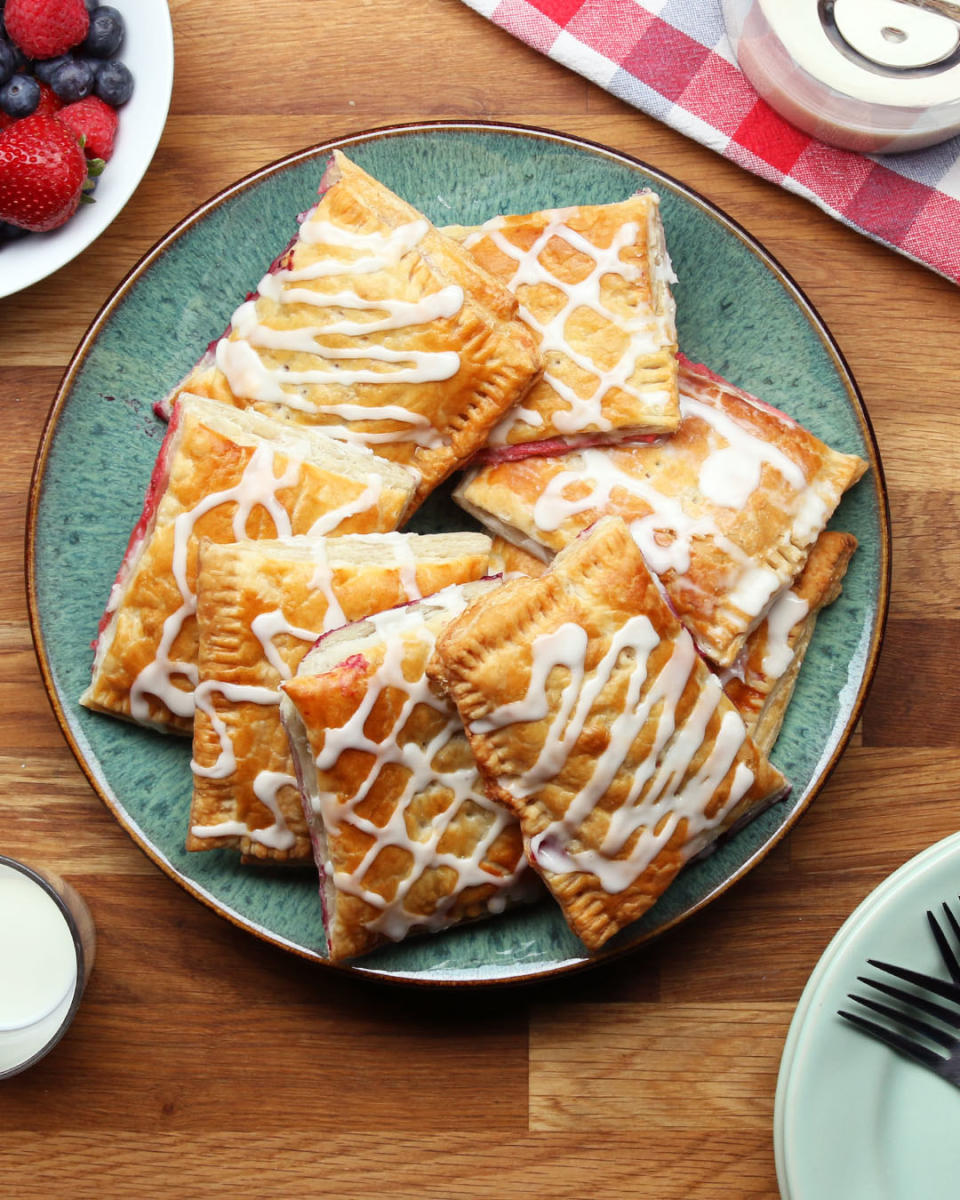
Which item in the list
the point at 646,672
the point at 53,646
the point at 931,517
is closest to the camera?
the point at 646,672

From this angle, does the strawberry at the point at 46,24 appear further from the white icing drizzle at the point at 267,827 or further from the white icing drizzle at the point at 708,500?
the white icing drizzle at the point at 267,827

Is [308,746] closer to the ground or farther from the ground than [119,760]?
farther from the ground

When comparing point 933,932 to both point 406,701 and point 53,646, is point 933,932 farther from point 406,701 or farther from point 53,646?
point 53,646

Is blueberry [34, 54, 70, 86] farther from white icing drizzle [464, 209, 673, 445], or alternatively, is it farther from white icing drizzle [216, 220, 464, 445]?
white icing drizzle [464, 209, 673, 445]

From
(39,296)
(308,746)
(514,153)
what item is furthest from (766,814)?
(39,296)

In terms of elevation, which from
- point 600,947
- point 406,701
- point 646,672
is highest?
point 646,672

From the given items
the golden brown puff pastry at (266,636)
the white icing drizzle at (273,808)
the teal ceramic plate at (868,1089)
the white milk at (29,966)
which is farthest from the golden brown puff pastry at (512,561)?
the white milk at (29,966)
